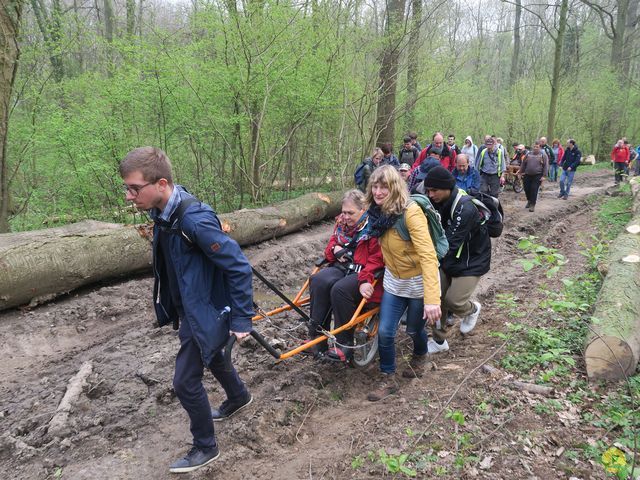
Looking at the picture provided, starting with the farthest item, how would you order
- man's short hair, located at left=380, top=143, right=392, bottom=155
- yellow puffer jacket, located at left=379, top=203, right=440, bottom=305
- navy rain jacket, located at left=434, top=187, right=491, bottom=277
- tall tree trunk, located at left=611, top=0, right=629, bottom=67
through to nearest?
1. tall tree trunk, located at left=611, top=0, right=629, bottom=67
2. man's short hair, located at left=380, top=143, right=392, bottom=155
3. navy rain jacket, located at left=434, top=187, right=491, bottom=277
4. yellow puffer jacket, located at left=379, top=203, right=440, bottom=305

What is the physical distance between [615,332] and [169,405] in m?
3.95

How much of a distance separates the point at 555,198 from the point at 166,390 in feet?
46.8

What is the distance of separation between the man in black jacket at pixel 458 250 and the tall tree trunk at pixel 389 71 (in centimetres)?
894

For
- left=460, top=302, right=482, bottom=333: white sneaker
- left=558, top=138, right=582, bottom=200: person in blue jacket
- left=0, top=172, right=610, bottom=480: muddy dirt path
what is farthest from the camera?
left=558, top=138, right=582, bottom=200: person in blue jacket

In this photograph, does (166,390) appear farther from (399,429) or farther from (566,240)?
(566,240)

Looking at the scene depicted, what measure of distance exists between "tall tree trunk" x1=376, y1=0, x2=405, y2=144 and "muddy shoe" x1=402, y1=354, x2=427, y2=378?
963 cm

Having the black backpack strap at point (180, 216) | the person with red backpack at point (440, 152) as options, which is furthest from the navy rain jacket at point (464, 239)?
the person with red backpack at point (440, 152)

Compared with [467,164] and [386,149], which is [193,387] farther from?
[467,164]

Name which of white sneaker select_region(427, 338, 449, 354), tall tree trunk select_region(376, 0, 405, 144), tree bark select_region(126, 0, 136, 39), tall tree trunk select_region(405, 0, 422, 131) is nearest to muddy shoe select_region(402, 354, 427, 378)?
white sneaker select_region(427, 338, 449, 354)

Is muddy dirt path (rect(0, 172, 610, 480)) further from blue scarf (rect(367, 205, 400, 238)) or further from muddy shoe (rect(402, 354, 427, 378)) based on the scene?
blue scarf (rect(367, 205, 400, 238))

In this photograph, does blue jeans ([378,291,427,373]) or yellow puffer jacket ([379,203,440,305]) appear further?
blue jeans ([378,291,427,373])

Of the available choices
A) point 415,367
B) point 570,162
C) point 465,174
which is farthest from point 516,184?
point 415,367

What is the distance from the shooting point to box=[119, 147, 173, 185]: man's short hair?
93.8 inches

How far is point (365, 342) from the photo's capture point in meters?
4.13
